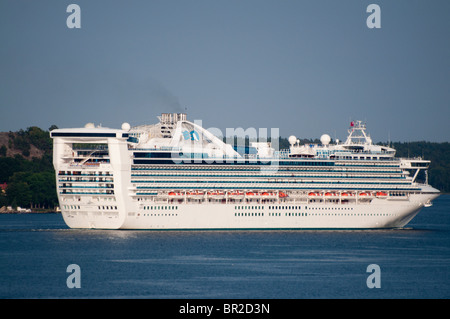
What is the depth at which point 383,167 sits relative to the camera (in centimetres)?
8956

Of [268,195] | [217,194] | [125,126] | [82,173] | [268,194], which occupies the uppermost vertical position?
[125,126]

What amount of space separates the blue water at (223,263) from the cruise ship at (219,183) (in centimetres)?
159

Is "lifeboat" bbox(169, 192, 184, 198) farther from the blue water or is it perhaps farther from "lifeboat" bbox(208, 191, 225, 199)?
the blue water

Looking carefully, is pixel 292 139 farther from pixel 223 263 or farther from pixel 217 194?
pixel 223 263

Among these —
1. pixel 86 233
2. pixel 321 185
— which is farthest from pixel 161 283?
pixel 321 185

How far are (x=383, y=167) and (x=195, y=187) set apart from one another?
21.2 meters

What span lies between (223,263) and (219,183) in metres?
22.2

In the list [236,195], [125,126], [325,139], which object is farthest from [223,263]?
[325,139]

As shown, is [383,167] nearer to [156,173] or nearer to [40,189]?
[156,173]

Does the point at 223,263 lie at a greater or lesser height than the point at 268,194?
lesser

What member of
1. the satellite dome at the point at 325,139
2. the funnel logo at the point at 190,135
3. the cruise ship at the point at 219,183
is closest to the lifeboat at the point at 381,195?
the cruise ship at the point at 219,183

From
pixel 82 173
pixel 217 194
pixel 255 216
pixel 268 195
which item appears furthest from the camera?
pixel 268 195

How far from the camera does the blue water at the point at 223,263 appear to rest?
54.4 metres

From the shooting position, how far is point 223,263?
213 ft
